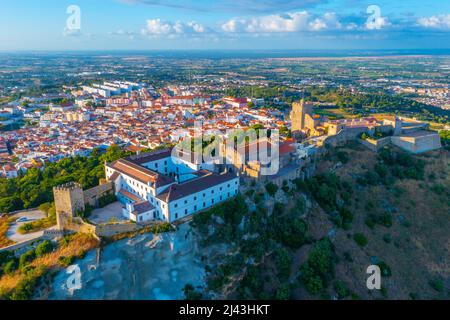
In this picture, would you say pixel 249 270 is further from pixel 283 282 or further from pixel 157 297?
pixel 157 297

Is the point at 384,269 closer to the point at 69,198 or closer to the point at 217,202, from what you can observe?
the point at 217,202

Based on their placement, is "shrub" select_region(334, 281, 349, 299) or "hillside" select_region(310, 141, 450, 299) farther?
"hillside" select_region(310, 141, 450, 299)

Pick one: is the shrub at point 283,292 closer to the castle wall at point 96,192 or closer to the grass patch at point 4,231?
the castle wall at point 96,192

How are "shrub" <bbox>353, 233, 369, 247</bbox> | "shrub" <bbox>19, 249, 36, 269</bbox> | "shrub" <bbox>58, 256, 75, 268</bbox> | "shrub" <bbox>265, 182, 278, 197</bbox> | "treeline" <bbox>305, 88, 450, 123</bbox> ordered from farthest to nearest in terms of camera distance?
"treeline" <bbox>305, 88, 450, 123</bbox>, "shrub" <bbox>353, 233, 369, 247</bbox>, "shrub" <bbox>265, 182, 278, 197</bbox>, "shrub" <bbox>19, 249, 36, 269</bbox>, "shrub" <bbox>58, 256, 75, 268</bbox>

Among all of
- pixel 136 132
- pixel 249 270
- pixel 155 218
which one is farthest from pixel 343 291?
pixel 136 132

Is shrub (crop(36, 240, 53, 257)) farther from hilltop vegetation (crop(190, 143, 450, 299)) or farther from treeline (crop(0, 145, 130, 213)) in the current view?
hilltop vegetation (crop(190, 143, 450, 299))

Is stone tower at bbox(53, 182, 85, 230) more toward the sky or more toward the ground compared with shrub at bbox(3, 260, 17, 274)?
more toward the sky

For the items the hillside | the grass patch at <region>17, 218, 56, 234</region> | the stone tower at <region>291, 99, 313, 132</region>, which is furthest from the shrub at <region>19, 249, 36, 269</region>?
the stone tower at <region>291, 99, 313, 132</region>

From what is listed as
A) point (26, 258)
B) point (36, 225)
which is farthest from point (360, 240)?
point (36, 225)
